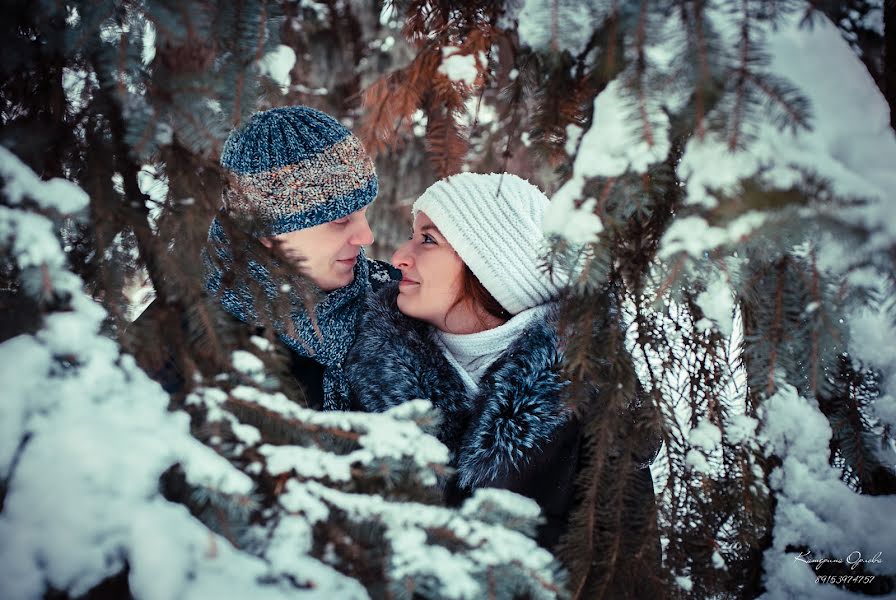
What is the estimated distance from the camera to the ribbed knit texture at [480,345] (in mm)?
2422

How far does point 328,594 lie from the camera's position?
1141mm

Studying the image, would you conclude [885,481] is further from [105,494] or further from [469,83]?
[105,494]

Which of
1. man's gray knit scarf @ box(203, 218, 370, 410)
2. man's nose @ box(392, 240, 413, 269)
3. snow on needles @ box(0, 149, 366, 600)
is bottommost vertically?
snow on needles @ box(0, 149, 366, 600)

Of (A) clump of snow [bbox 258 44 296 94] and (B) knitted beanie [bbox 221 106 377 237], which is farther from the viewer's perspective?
(B) knitted beanie [bbox 221 106 377 237]

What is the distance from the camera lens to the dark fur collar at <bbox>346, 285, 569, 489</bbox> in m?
2.18

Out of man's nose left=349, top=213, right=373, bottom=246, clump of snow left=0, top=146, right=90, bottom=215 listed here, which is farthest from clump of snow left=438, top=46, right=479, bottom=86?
man's nose left=349, top=213, right=373, bottom=246

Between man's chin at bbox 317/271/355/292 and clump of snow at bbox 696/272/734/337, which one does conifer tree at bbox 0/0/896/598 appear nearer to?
clump of snow at bbox 696/272/734/337

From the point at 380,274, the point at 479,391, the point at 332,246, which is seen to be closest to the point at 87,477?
the point at 479,391

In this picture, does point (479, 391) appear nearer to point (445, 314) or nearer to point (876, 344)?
point (445, 314)

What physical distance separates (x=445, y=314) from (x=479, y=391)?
1.16ft

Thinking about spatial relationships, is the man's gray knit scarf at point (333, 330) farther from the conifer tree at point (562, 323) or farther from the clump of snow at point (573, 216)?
the clump of snow at point (573, 216)

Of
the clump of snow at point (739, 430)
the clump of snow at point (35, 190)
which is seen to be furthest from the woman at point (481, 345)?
the clump of snow at point (35, 190)

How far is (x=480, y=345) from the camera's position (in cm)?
249

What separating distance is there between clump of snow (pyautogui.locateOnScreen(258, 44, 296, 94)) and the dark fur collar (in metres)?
0.97
